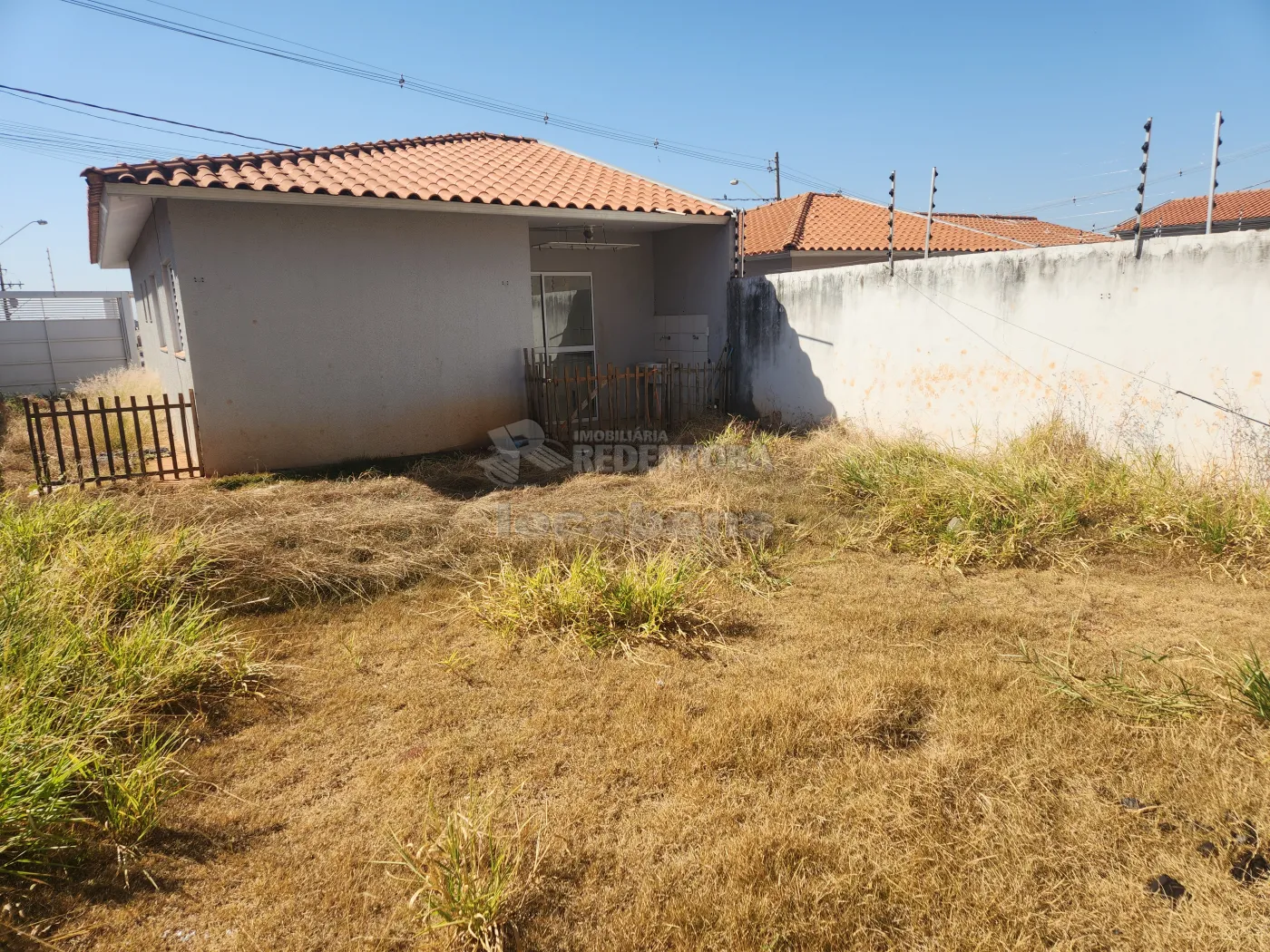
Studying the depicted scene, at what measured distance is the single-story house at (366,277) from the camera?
324 inches

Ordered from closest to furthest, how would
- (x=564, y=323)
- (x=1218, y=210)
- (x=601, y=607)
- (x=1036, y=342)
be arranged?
(x=601, y=607), (x=1036, y=342), (x=564, y=323), (x=1218, y=210)

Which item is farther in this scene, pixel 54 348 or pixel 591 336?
pixel 54 348

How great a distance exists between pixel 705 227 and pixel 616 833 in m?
10.7

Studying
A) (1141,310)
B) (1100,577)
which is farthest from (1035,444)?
(1100,577)

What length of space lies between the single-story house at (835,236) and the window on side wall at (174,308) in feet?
30.9

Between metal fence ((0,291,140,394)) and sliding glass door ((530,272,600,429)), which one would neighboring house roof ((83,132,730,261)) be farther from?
metal fence ((0,291,140,394))

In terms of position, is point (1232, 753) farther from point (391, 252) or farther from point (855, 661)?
point (391, 252)

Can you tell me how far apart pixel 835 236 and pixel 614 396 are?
766 centimetres

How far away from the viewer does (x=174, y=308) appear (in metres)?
9.35

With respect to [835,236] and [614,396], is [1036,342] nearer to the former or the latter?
[614,396]

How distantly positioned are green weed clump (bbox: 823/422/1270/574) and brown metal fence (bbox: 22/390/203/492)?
7275 mm

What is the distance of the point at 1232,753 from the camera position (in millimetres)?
3113

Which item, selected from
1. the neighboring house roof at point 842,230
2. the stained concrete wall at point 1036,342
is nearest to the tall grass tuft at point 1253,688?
the stained concrete wall at point 1036,342

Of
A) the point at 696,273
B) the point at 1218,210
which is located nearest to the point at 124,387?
the point at 696,273
